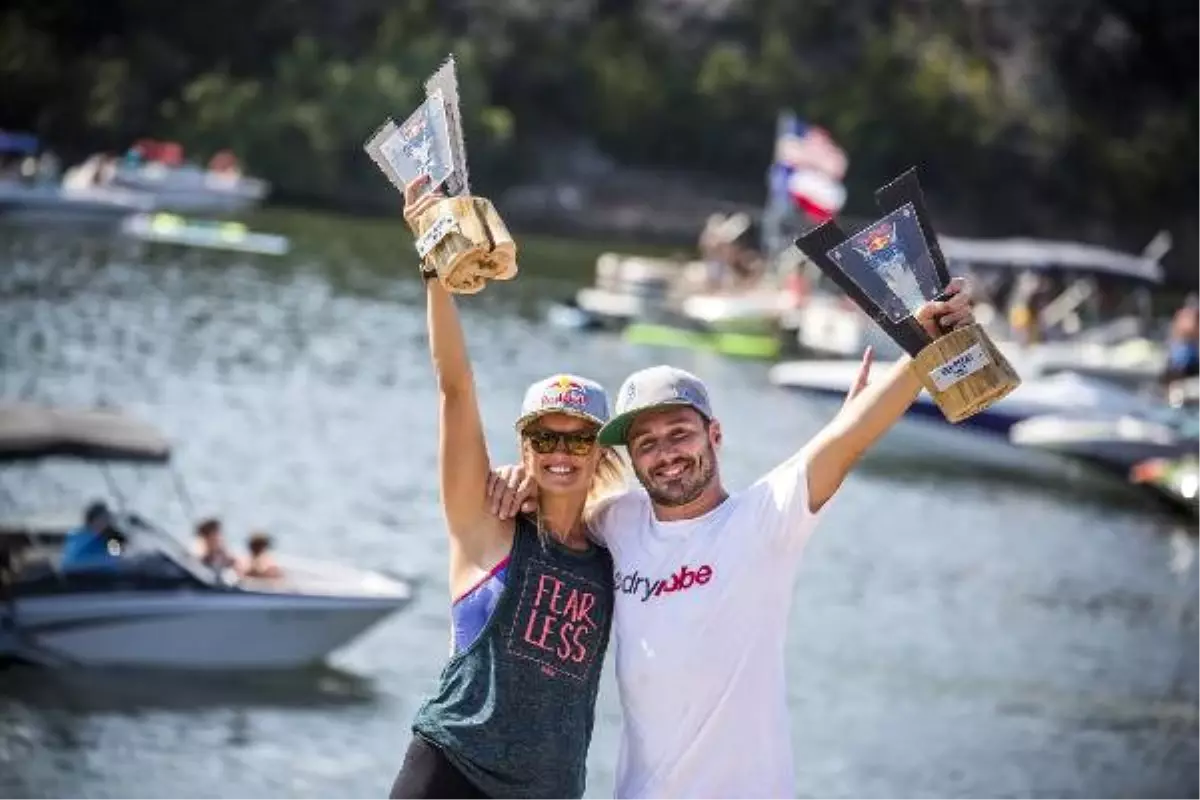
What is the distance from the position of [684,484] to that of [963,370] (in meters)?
0.74

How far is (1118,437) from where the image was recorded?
32969 millimetres

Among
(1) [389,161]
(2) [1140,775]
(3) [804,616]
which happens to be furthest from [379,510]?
(1) [389,161]

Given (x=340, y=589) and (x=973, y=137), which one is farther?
(x=973, y=137)

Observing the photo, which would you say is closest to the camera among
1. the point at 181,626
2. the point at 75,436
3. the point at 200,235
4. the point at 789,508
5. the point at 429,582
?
the point at 789,508

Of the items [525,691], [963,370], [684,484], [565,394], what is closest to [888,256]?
[963,370]

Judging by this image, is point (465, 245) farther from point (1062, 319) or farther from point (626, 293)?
point (626, 293)

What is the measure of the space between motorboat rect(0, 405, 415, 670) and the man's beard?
13014 millimetres

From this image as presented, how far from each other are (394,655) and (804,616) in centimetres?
477

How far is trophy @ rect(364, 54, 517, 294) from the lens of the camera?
6.28m

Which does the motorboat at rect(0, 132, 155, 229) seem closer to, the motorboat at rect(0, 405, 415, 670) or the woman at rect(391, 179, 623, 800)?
the motorboat at rect(0, 405, 415, 670)

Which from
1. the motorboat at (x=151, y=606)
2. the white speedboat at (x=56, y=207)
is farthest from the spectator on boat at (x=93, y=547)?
the white speedboat at (x=56, y=207)

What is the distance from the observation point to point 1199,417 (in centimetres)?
3372

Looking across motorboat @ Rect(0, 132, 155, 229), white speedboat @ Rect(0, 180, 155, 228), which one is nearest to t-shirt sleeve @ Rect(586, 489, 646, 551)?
motorboat @ Rect(0, 132, 155, 229)

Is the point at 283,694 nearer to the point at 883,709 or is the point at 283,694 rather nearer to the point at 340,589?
the point at 340,589
